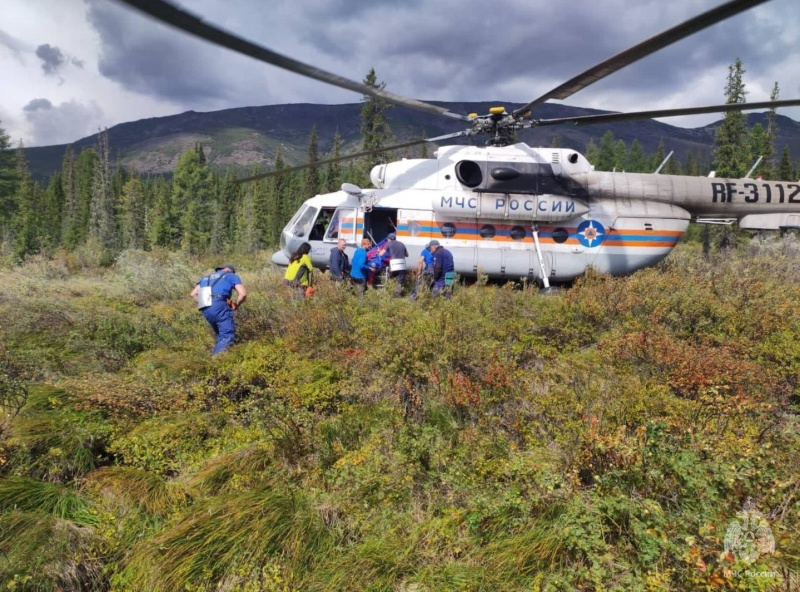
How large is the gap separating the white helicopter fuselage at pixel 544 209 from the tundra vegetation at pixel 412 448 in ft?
9.78

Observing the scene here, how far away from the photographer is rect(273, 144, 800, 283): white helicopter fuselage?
9953 millimetres

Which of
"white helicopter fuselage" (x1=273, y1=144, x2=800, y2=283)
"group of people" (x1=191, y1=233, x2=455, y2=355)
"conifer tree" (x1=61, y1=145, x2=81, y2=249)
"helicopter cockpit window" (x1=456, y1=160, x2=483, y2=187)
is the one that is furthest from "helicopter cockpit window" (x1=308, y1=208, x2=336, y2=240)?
"conifer tree" (x1=61, y1=145, x2=81, y2=249)

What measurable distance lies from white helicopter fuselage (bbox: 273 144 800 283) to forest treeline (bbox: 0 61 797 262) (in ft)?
41.2

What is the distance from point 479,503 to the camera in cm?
316

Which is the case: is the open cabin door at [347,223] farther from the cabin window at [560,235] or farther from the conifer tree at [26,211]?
the conifer tree at [26,211]

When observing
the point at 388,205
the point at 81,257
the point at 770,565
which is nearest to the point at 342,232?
the point at 388,205

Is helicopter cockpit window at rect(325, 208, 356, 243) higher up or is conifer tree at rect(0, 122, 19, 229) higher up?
conifer tree at rect(0, 122, 19, 229)

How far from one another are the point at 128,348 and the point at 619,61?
7.80 m

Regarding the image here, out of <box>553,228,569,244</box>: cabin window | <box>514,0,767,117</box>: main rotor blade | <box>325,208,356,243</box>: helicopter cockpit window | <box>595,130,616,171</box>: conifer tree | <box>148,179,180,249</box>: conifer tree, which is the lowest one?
<box>553,228,569,244</box>: cabin window

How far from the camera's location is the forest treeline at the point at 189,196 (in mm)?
33747

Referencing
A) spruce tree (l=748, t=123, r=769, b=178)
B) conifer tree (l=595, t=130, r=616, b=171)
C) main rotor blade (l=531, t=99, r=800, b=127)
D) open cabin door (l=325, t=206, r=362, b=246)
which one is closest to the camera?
main rotor blade (l=531, t=99, r=800, b=127)

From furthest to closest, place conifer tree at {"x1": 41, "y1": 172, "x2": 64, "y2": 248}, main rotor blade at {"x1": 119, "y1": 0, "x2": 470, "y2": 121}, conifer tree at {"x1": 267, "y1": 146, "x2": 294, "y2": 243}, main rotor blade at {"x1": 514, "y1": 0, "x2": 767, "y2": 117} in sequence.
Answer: conifer tree at {"x1": 41, "y1": 172, "x2": 64, "y2": 248}
conifer tree at {"x1": 267, "y1": 146, "x2": 294, "y2": 243}
main rotor blade at {"x1": 514, "y1": 0, "x2": 767, "y2": 117}
main rotor blade at {"x1": 119, "y1": 0, "x2": 470, "y2": 121}

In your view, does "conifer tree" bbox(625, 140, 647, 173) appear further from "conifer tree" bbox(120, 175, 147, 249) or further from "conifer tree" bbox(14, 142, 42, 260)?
"conifer tree" bbox(14, 142, 42, 260)

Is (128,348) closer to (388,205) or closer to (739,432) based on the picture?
(388,205)
